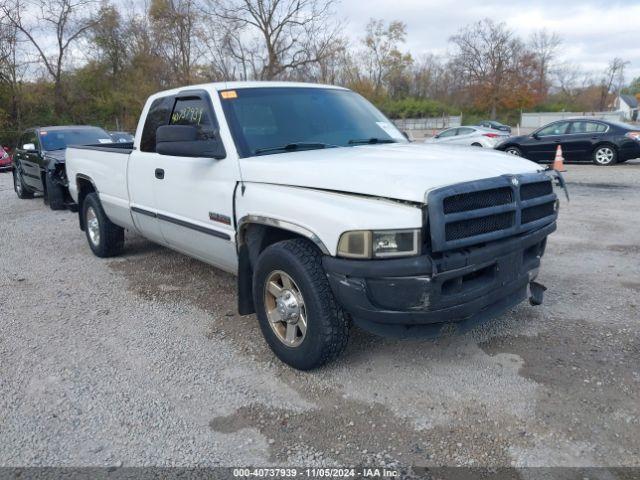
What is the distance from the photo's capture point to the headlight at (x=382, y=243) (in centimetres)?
290

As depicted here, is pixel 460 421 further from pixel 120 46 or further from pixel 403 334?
pixel 120 46

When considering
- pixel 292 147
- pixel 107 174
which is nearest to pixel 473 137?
pixel 107 174

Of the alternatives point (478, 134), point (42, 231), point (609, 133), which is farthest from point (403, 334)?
point (478, 134)

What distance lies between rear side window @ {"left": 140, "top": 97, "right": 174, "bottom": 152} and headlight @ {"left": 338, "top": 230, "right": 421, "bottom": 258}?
8.96ft

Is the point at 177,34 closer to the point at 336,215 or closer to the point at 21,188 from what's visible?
the point at 21,188

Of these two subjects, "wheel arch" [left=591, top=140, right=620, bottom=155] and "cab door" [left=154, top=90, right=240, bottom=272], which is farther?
"wheel arch" [left=591, top=140, right=620, bottom=155]

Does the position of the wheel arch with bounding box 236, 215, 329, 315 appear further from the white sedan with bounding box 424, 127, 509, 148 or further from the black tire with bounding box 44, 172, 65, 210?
the white sedan with bounding box 424, 127, 509, 148

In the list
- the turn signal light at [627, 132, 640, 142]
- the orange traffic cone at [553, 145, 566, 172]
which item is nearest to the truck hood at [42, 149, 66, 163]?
the orange traffic cone at [553, 145, 566, 172]

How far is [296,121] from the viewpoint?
427 centimetres

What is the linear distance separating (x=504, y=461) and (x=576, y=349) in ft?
4.78

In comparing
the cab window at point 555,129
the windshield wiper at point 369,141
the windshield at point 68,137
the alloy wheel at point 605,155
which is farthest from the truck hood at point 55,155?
the alloy wheel at point 605,155

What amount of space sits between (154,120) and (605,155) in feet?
45.8

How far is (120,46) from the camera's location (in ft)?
124

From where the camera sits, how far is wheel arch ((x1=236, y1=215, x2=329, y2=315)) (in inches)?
141
